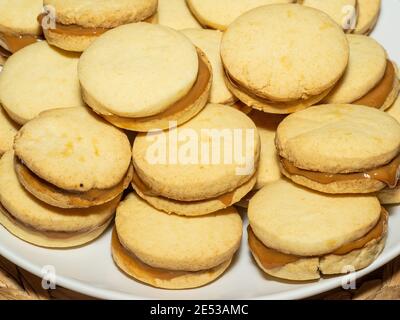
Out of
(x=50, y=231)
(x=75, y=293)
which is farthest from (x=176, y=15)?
(x=75, y=293)

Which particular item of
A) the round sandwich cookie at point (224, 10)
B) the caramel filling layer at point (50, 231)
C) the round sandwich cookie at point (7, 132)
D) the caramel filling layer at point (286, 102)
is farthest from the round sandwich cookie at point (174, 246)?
the round sandwich cookie at point (224, 10)

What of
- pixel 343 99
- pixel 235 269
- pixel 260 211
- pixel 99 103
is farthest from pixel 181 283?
pixel 343 99

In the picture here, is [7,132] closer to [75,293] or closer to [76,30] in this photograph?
[76,30]

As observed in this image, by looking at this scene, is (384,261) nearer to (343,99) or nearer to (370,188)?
(370,188)

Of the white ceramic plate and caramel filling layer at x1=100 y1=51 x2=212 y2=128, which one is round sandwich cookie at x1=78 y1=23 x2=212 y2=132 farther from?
the white ceramic plate

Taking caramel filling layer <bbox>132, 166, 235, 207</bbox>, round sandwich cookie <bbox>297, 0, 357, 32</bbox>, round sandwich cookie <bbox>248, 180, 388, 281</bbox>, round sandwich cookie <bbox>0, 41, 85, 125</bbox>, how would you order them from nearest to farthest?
round sandwich cookie <bbox>248, 180, 388, 281</bbox>
caramel filling layer <bbox>132, 166, 235, 207</bbox>
round sandwich cookie <bbox>0, 41, 85, 125</bbox>
round sandwich cookie <bbox>297, 0, 357, 32</bbox>

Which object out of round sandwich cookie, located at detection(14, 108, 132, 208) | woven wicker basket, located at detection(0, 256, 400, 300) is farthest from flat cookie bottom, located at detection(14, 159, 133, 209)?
woven wicker basket, located at detection(0, 256, 400, 300)

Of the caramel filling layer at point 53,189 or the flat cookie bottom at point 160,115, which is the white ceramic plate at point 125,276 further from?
the flat cookie bottom at point 160,115
